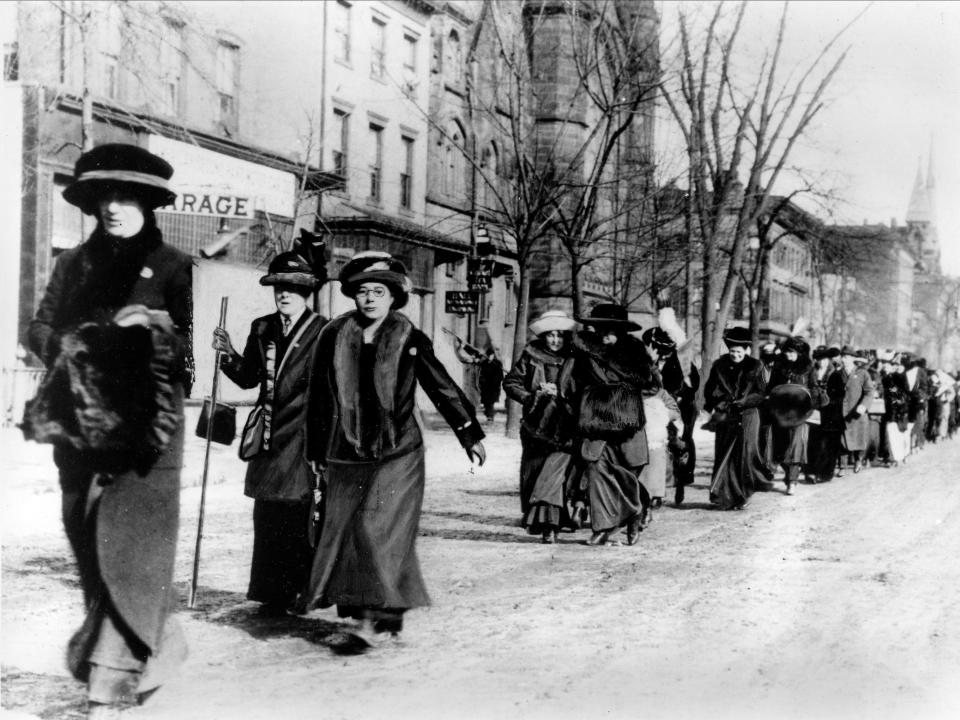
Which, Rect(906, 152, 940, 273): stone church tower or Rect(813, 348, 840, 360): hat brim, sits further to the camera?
Rect(813, 348, 840, 360): hat brim

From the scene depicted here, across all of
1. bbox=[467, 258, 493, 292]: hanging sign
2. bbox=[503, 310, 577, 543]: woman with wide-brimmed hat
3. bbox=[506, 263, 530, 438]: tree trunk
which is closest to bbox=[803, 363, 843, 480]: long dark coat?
bbox=[506, 263, 530, 438]: tree trunk

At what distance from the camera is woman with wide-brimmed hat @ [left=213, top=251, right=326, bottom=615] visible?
6602 mm

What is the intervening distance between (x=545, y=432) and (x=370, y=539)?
4056 mm

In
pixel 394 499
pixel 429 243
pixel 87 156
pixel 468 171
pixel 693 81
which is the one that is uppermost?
pixel 693 81

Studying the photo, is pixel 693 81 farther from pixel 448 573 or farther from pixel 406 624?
pixel 406 624

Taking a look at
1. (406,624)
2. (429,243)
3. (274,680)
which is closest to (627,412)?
(406,624)

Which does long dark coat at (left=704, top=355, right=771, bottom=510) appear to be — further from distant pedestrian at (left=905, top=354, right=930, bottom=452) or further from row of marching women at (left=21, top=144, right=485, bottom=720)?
distant pedestrian at (left=905, top=354, right=930, bottom=452)

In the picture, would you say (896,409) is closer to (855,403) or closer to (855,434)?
(855,434)

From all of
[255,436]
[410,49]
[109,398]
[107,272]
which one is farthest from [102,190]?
[410,49]

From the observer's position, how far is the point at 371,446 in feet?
20.3

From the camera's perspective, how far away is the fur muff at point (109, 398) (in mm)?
4980

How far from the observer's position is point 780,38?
73.5 ft

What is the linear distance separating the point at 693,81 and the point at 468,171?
4836 mm

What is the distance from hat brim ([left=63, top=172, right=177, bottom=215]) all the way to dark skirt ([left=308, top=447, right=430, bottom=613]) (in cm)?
176
